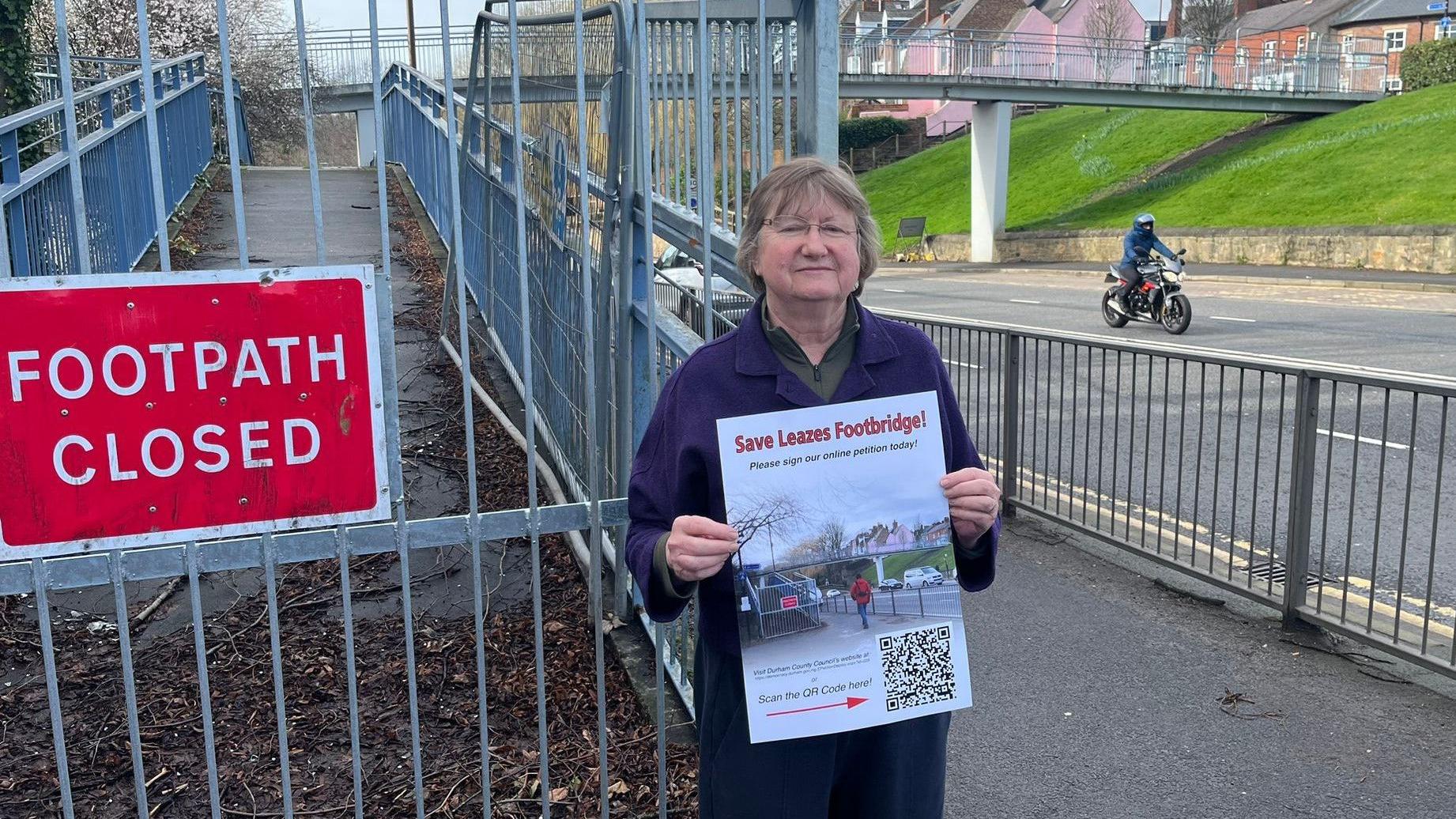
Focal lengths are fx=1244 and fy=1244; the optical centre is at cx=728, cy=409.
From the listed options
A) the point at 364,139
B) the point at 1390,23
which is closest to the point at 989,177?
the point at 364,139

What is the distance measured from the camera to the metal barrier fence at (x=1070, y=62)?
3691 cm

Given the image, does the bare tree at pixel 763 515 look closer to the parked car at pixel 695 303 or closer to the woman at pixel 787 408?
the woman at pixel 787 408

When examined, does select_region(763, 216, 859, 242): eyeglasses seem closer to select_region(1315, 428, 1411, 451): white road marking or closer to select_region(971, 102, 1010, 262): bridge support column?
select_region(1315, 428, 1411, 451): white road marking

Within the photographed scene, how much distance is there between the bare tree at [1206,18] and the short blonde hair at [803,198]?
63245mm

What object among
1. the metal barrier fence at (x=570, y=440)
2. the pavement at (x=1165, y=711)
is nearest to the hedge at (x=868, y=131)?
the metal barrier fence at (x=570, y=440)

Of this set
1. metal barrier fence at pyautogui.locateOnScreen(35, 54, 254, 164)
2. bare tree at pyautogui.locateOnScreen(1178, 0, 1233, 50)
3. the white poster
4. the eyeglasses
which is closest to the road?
the white poster

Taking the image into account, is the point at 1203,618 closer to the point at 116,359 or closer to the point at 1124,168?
the point at 116,359

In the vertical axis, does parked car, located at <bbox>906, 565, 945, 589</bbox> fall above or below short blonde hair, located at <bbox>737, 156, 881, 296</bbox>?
below

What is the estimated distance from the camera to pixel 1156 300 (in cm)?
1655

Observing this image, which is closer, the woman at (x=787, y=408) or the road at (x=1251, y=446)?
the woman at (x=787, y=408)

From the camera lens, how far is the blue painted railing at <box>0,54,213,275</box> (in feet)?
17.9

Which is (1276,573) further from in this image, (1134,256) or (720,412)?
(1134,256)

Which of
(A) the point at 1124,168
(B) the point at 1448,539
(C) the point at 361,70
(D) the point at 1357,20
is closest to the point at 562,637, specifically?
(B) the point at 1448,539

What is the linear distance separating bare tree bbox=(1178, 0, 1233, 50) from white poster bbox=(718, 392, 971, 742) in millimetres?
63476
